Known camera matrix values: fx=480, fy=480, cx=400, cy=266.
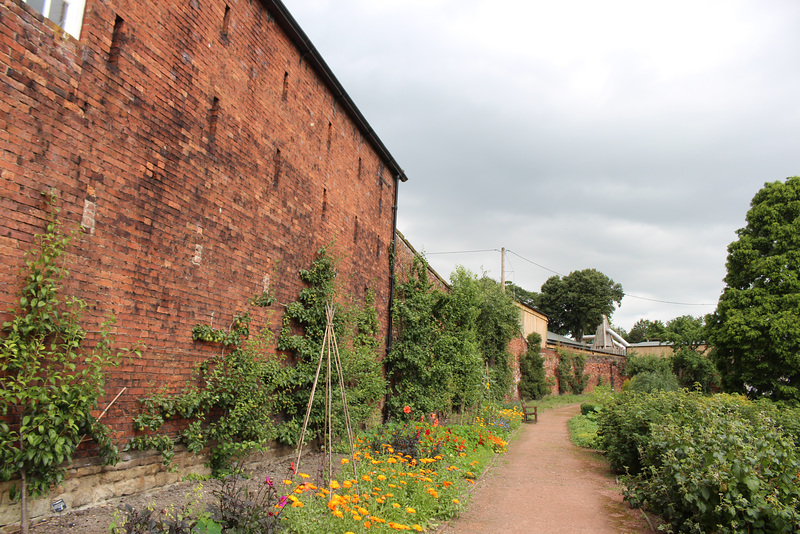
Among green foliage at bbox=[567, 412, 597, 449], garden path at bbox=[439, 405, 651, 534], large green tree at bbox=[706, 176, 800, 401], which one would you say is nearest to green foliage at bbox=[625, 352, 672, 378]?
large green tree at bbox=[706, 176, 800, 401]

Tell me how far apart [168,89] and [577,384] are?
3029 centimetres

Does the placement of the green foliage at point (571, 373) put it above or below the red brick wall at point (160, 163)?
below

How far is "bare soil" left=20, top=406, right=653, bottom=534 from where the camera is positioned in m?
4.38

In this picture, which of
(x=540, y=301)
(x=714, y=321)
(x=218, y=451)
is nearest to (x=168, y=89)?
(x=218, y=451)

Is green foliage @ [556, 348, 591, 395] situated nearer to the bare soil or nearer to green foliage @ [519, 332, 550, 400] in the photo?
green foliage @ [519, 332, 550, 400]

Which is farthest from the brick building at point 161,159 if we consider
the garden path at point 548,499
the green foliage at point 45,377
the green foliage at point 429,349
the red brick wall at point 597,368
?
the red brick wall at point 597,368

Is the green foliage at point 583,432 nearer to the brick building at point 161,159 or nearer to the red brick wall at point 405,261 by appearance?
the red brick wall at point 405,261

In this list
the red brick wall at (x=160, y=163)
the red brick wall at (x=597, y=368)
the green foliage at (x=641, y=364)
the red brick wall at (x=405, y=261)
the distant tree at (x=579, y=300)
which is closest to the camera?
the red brick wall at (x=160, y=163)

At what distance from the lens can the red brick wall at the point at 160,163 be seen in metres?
3.87

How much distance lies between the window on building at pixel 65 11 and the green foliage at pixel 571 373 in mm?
29082

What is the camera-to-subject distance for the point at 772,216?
15852 millimetres

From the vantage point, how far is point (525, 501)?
6562 millimetres

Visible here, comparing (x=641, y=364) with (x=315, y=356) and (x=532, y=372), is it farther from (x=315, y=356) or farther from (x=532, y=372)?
(x=315, y=356)

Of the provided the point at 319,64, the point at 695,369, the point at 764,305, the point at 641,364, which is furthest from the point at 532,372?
the point at 319,64
